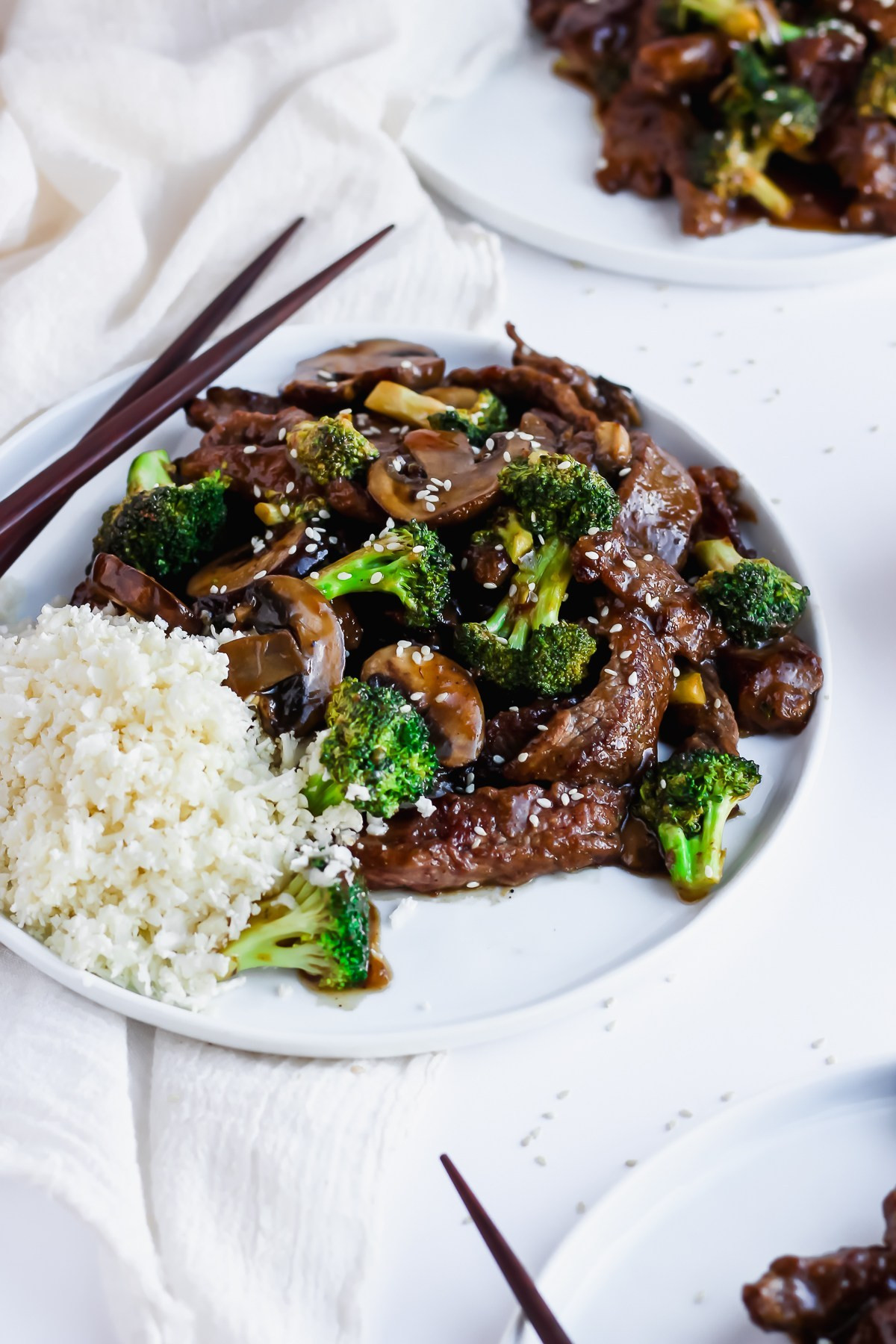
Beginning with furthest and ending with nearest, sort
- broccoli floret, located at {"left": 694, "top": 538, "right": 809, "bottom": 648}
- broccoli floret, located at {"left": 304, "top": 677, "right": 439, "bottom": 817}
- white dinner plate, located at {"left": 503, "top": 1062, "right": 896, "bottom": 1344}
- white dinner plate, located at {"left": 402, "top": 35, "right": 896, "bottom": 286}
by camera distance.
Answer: white dinner plate, located at {"left": 402, "top": 35, "right": 896, "bottom": 286}, broccoli floret, located at {"left": 694, "top": 538, "right": 809, "bottom": 648}, broccoli floret, located at {"left": 304, "top": 677, "right": 439, "bottom": 817}, white dinner plate, located at {"left": 503, "top": 1062, "right": 896, "bottom": 1344}

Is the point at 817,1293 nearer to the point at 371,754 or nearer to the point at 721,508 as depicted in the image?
the point at 371,754

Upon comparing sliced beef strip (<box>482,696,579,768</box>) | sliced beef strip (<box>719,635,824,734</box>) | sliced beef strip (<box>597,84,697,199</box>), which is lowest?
sliced beef strip (<box>482,696,579,768</box>)

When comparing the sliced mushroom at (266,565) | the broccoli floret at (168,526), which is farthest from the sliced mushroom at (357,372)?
the sliced mushroom at (266,565)

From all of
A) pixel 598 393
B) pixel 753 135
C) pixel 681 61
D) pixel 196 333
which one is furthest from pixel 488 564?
pixel 681 61

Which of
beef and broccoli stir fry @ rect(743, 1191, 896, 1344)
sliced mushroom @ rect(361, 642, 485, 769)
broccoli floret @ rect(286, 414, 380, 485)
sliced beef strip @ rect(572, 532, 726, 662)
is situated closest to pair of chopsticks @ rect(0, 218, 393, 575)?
broccoli floret @ rect(286, 414, 380, 485)

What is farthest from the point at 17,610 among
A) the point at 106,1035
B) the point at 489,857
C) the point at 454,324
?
the point at 454,324

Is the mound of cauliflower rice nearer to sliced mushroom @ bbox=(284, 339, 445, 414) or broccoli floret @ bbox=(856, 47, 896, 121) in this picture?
sliced mushroom @ bbox=(284, 339, 445, 414)
